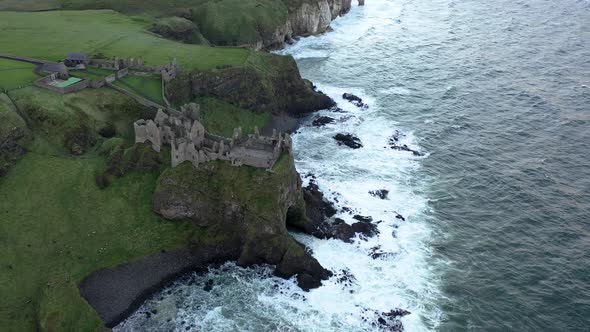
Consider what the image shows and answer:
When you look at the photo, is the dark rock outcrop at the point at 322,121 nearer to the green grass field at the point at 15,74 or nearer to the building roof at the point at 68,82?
the building roof at the point at 68,82

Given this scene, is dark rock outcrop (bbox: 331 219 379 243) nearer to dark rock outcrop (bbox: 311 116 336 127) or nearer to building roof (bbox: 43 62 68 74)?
dark rock outcrop (bbox: 311 116 336 127)

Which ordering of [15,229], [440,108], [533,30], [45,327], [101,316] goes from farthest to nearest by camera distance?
[533,30]
[440,108]
[15,229]
[101,316]
[45,327]

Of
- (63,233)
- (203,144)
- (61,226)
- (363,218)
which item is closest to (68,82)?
(61,226)

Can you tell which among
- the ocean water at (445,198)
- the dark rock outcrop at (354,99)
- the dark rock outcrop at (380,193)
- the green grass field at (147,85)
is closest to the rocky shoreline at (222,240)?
the ocean water at (445,198)

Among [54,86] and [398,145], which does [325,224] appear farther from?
[54,86]

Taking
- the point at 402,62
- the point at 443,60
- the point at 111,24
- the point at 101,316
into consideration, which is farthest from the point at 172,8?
the point at 101,316

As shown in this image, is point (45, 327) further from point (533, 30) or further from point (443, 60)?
point (533, 30)
